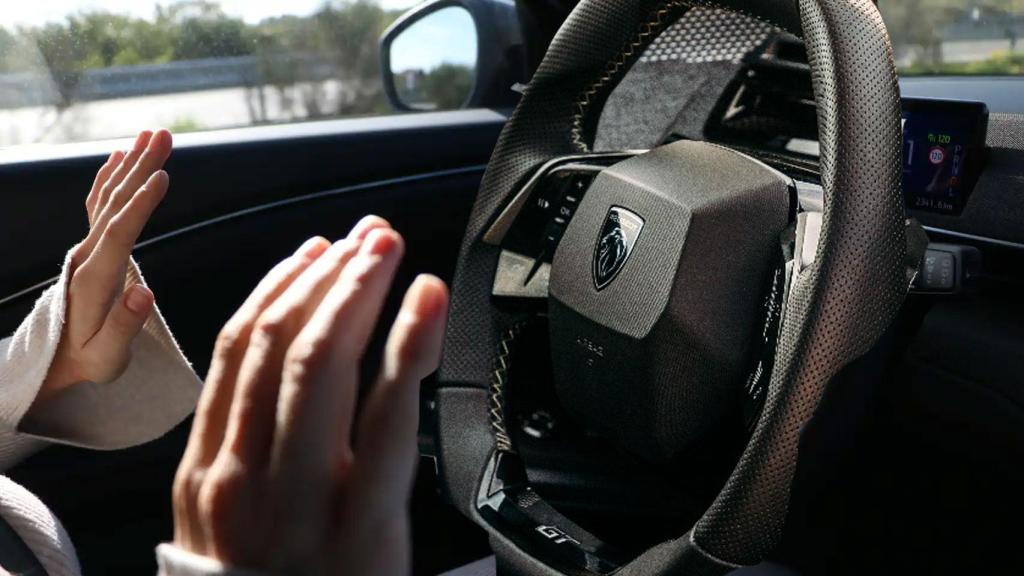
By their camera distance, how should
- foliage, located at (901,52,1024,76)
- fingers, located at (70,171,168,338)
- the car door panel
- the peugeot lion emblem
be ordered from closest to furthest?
fingers, located at (70,171,168,338) → the peugeot lion emblem → foliage, located at (901,52,1024,76) → the car door panel

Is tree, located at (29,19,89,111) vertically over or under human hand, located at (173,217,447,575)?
under

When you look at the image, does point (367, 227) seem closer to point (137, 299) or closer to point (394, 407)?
point (394, 407)

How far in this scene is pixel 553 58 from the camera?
1058mm

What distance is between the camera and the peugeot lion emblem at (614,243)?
0.93 metres

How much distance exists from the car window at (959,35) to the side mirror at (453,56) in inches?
31.4

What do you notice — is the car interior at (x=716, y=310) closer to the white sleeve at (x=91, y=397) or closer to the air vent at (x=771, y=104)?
the air vent at (x=771, y=104)

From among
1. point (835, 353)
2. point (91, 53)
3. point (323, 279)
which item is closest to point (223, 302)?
point (91, 53)

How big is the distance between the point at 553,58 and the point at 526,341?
294 millimetres

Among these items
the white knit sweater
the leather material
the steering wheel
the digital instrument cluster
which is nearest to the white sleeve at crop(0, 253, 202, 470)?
the white knit sweater

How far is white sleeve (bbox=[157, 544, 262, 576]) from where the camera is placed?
1.34 ft

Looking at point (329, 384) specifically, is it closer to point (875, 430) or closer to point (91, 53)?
point (875, 430)

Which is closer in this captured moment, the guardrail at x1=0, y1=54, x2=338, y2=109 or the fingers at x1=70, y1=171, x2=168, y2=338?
the fingers at x1=70, y1=171, x2=168, y2=338

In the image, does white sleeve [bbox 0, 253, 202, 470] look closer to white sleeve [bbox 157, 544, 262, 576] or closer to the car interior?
the car interior

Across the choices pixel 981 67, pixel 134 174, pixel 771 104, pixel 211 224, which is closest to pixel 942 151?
pixel 771 104
